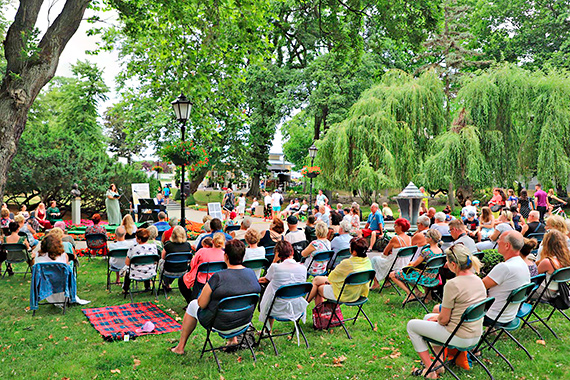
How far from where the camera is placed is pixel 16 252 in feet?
27.6

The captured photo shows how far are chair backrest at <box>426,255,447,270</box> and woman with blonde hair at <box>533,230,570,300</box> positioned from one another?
1.25 m

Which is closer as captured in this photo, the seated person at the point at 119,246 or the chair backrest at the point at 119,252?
the chair backrest at the point at 119,252

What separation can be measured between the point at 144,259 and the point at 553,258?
19.2 ft

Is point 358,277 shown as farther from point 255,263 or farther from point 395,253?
point 395,253

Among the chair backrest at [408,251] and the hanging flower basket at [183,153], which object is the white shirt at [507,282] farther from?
the hanging flower basket at [183,153]

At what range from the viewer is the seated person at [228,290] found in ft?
14.4

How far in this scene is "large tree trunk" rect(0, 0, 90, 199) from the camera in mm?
5117

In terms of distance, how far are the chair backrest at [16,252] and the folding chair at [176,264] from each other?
3304 mm

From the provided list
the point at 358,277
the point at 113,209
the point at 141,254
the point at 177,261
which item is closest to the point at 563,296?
the point at 358,277

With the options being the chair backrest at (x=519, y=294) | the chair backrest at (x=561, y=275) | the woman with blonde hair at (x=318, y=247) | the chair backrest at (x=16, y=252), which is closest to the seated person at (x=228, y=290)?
the woman with blonde hair at (x=318, y=247)

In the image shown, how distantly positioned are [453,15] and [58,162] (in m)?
26.0

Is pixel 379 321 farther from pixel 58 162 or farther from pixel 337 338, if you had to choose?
pixel 58 162

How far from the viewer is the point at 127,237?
8.56 meters

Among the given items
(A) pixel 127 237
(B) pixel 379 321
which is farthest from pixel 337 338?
(A) pixel 127 237
